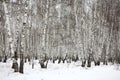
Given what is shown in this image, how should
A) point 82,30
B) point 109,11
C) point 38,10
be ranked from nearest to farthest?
point 82,30 → point 38,10 → point 109,11

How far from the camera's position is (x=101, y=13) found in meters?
36.0

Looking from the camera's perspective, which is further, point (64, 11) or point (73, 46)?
point (64, 11)

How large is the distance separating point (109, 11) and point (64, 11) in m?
7.59

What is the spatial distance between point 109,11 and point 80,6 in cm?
753

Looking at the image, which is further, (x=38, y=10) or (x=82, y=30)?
(x=38, y=10)

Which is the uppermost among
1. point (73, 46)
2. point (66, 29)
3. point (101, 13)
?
point (101, 13)

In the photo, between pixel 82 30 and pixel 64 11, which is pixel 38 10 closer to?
pixel 64 11

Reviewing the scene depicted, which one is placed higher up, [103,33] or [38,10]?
[38,10]

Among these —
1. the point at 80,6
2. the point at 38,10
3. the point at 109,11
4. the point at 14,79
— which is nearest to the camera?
the point at 14,79

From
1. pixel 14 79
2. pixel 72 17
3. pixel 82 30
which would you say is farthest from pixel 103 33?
pixel 14 79

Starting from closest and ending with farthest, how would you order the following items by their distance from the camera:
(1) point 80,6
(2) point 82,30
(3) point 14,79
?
(3) point 14,79 < (2) point 82,30 < (1) point 80,6

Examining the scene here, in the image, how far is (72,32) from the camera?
35500 millimetres

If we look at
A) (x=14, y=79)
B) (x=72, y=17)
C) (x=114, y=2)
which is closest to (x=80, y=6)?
(x=72, y=17)

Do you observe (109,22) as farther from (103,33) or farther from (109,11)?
(103,33)
